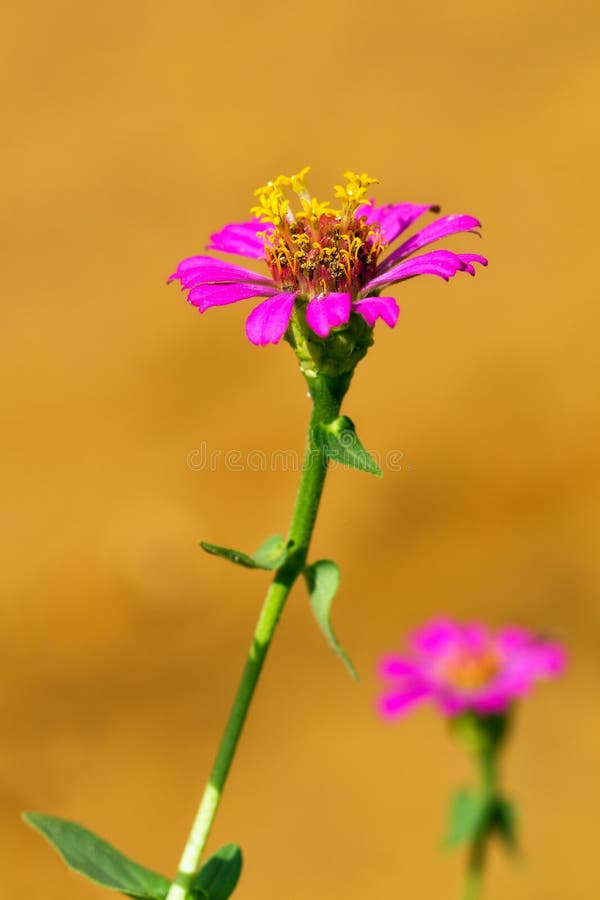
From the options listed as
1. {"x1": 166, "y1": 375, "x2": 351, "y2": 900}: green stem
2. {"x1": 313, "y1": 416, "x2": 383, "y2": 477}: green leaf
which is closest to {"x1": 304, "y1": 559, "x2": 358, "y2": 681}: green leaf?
{"x1": 166, "y1": 375, "x2": 351, "y2": 900}: green stem

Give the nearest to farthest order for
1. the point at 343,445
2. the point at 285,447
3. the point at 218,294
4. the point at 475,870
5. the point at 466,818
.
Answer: the point at 343,445 → the point at 218,294 → the point at 475,870 → the point at 466,818 → the point at 285,447

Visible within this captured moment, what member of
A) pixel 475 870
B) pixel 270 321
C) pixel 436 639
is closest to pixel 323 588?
pixel 270 321

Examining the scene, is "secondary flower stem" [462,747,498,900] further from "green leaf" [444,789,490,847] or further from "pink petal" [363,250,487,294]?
"pink petal" [363,250,487,294]

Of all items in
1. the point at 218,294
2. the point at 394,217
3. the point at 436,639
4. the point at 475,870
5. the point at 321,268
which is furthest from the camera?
the point at 436,639

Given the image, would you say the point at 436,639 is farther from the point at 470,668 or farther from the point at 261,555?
the point at 261,555

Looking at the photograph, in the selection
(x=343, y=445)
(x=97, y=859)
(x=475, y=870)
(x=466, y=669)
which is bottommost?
(x=97, y=859)

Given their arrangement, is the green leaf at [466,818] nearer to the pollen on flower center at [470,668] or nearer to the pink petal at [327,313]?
the pollen on flower center at [470,668]
